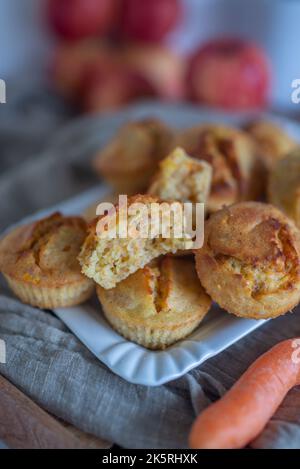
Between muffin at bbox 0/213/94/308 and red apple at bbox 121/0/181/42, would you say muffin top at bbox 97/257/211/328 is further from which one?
red apple at bbox 121/0/181/42

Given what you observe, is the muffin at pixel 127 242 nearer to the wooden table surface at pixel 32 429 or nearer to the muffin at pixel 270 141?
the wooden table surface at pixel 32 429

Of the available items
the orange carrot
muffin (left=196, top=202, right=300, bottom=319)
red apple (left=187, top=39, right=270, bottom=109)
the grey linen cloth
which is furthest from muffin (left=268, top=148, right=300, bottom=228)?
red apple (left=187, top=39, right=270, bottom=109)

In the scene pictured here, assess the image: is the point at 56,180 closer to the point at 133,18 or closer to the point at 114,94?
the point at 114,94

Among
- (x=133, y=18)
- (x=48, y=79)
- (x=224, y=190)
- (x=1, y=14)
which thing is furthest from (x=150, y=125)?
(x=1, y=14)

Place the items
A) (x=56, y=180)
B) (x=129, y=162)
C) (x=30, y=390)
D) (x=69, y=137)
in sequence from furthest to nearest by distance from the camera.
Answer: (x=69, y=137) < (x=56, y=180) < (x=129, y=162) < (x=30, y=390)

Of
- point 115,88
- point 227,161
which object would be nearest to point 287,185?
point 227,161

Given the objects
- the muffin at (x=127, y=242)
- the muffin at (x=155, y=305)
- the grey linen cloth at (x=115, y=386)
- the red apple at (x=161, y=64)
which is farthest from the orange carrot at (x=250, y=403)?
the red apple at (x=161, y=64)

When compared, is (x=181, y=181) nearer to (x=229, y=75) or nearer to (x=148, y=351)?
(x=148, y=351)
